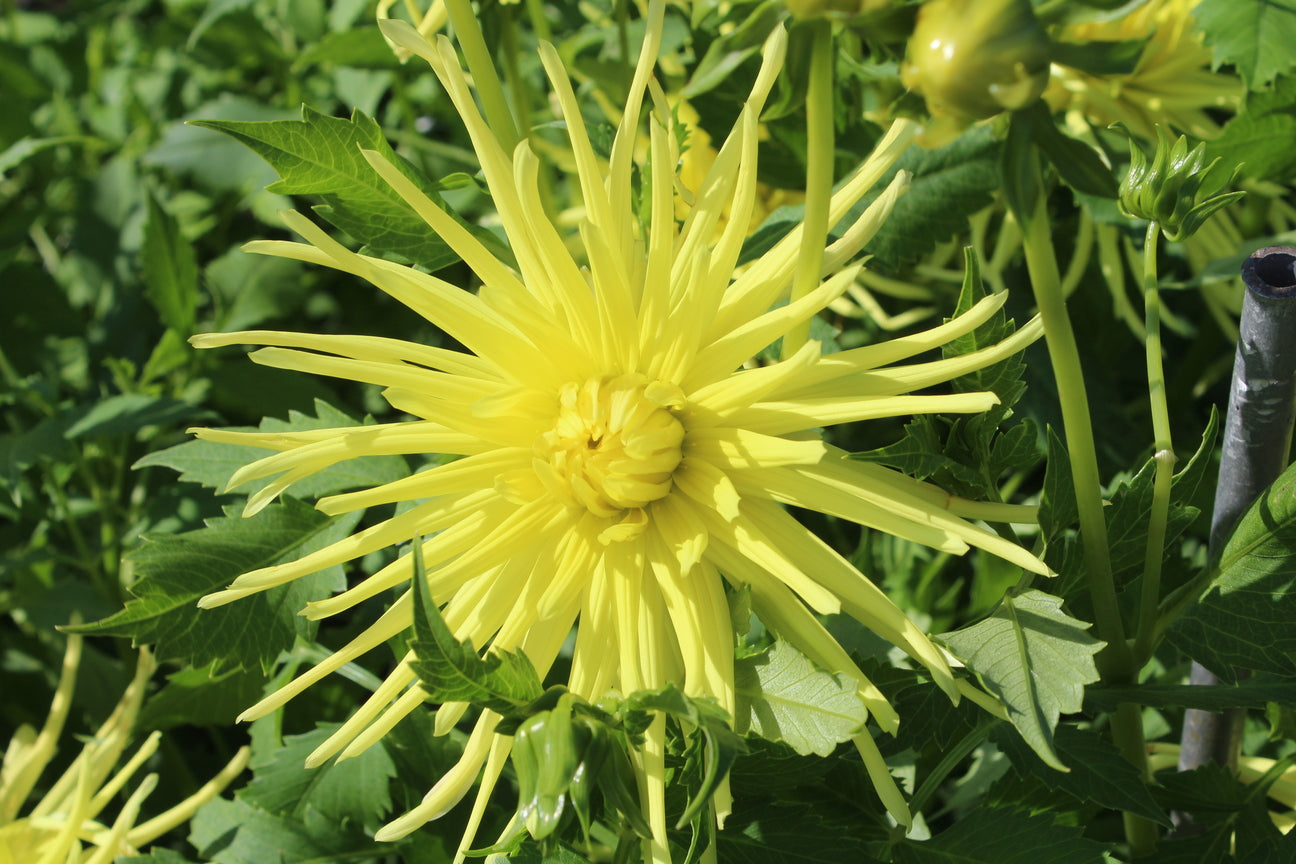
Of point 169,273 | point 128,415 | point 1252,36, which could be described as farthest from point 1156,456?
point 169,273

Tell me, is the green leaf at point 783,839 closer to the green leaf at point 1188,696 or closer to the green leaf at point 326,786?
the green leaf at point 1188,696

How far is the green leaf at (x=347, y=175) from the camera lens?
0.80 meters

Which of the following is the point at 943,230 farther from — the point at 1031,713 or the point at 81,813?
the point at 81,813

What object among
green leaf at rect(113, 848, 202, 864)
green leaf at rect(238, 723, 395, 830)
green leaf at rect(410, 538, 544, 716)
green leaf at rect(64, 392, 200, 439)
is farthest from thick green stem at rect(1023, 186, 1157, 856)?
green leaf at rect(64, 392, 200, 439)

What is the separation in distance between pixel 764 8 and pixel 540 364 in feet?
0.97

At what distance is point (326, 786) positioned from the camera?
1.01 metres

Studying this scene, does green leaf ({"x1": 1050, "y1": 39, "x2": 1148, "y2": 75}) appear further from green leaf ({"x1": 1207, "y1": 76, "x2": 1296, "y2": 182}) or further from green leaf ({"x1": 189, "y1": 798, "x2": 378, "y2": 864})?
green leaf ({"x1": 189, "y1": 798, "x2": 378, "y2": 864})

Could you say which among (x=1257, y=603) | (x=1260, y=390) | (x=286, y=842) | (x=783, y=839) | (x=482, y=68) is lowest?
(x=286, y=842)

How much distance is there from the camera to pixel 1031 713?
24.0 inches

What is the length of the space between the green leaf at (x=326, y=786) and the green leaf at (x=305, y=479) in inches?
8.9

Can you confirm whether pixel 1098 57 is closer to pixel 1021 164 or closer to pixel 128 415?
pixel 1021 164

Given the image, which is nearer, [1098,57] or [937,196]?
[1098,57]

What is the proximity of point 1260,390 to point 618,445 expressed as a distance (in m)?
0.42

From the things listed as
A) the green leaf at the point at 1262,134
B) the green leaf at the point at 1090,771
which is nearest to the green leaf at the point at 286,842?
the green leaf at the point at 1090,771
